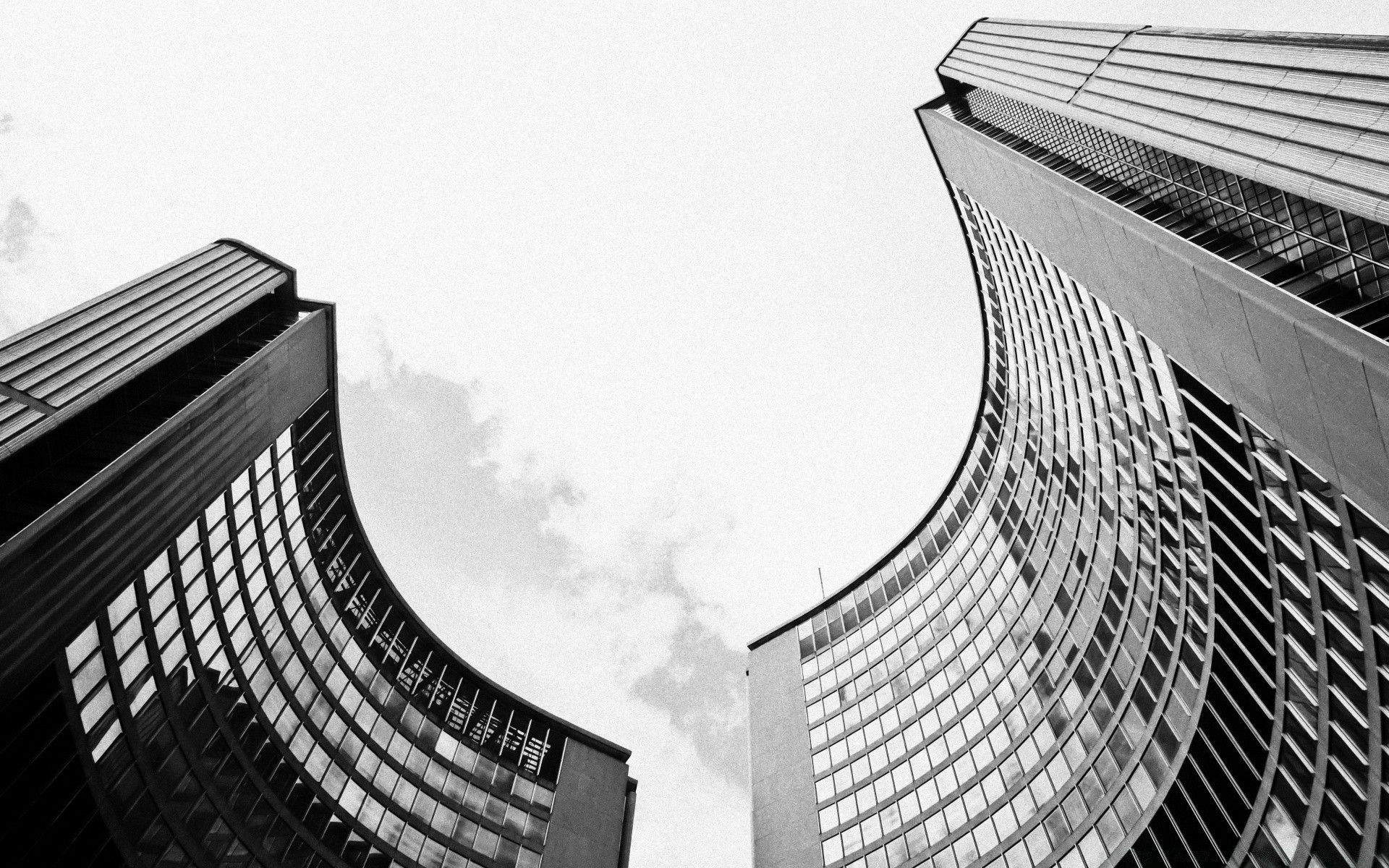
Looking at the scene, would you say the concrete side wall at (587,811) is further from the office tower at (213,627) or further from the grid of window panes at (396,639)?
the grid of window panes at (396,639)

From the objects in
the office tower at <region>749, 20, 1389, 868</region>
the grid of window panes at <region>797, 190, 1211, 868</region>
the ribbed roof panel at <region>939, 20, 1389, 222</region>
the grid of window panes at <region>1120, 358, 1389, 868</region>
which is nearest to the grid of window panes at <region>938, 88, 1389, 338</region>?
the office tower at <region>749, 20, 1389, 868</region>

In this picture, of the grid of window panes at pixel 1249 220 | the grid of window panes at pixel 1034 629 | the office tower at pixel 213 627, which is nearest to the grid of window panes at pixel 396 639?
the office tower at pixel 213 627

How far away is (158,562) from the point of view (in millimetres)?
28203

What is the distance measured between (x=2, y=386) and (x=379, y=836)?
1183 inches

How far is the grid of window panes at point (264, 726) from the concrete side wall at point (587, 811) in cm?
159

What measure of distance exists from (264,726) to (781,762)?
38.4 meters

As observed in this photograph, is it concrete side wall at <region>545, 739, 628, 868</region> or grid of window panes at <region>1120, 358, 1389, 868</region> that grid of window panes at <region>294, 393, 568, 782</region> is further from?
grid of window panes at <region>1120, 358, 1389, 868</region>

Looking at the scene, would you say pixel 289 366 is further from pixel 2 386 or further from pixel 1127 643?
pixel 1127 643

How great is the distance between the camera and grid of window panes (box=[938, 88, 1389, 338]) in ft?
63.5

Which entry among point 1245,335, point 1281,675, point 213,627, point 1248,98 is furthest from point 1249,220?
point 213,627

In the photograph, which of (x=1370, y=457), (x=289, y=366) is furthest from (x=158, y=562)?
(x=1370, y=457)

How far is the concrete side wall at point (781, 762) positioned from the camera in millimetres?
54062

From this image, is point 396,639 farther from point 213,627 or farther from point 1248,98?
point 1248,98

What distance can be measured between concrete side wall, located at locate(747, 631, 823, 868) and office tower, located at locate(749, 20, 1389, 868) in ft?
1.16
